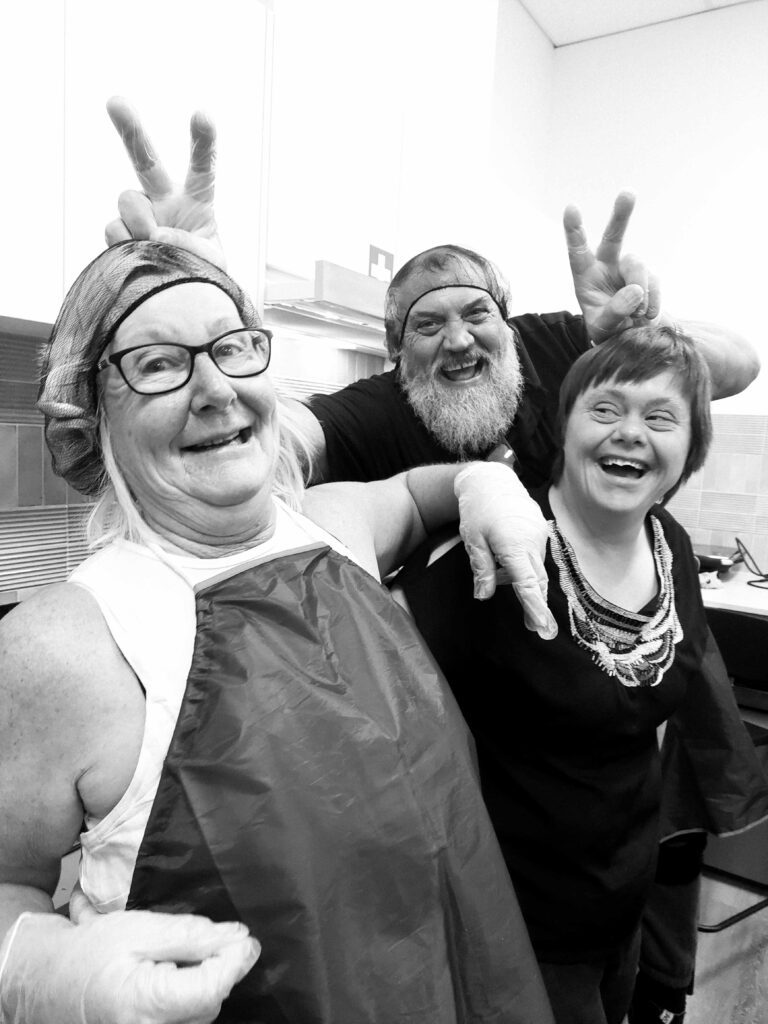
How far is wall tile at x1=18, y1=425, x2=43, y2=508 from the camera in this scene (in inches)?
71.1

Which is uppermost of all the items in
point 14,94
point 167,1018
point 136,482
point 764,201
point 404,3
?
point 404,3

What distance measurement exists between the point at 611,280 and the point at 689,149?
8.27 ft

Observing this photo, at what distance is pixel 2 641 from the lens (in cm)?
67

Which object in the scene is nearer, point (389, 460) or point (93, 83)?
point (93, 83)

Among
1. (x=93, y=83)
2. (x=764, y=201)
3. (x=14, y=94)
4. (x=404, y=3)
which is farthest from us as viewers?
(x=764, y=201)

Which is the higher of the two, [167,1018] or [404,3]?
[404,3]

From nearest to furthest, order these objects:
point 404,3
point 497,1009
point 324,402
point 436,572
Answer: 1. point 497,1009
2. point 436,572
3. point 324,402
4. point 404,3

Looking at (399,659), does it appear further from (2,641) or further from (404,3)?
(404,3)

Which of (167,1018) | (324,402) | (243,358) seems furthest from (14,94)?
(167,1018)

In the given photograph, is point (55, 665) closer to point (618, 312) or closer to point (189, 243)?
point (189, 243)

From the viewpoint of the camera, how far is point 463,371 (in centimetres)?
163

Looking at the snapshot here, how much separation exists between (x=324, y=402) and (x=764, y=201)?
275 cm

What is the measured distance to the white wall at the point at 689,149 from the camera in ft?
10.7

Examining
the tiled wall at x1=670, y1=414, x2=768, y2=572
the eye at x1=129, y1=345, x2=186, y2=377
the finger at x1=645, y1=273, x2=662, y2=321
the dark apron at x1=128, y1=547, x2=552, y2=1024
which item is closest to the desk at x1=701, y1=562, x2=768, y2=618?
the tiled wall at x1=670, y1=414, x2=768, y2=572
